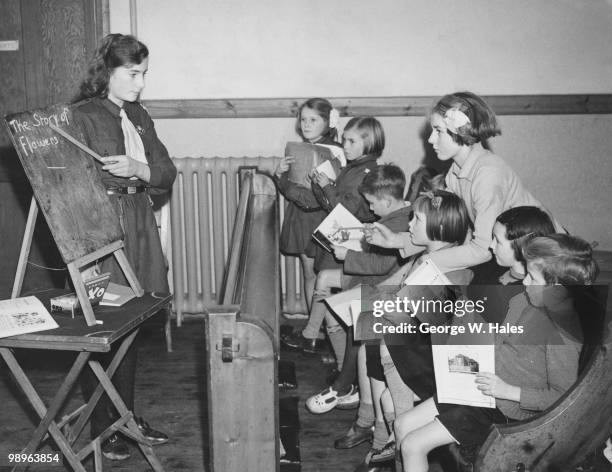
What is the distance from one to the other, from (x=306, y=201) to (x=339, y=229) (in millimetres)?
487

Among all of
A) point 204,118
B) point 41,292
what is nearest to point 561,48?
point 204,118

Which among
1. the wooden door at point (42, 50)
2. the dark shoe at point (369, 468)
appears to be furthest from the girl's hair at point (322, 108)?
the dark shoe at point (369, 468)

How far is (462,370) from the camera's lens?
197 cm

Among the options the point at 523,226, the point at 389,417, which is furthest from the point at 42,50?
the point at 523,226

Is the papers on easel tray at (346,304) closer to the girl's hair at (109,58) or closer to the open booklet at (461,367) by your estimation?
the open booklet at (461,367)

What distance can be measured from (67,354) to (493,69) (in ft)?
9.45

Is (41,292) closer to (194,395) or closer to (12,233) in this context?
(194,395)

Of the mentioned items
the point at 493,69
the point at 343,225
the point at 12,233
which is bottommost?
the point at 12,233

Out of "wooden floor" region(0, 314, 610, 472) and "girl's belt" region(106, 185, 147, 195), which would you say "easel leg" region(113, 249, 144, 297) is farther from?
"wooden floor" region(0, 314, 610, 472)

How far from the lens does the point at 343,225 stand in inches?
127

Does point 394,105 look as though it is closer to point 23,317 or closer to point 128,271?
point 128,271

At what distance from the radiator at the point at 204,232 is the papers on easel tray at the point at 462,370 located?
2.21m

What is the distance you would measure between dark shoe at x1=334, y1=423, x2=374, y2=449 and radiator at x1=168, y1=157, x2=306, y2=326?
150cm

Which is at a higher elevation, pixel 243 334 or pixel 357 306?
pixel 243 334
